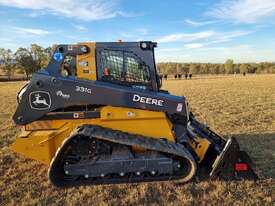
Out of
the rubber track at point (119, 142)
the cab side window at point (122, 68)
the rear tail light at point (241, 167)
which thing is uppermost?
the cab side window at point (122, 68)

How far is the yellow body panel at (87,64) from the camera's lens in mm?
6805

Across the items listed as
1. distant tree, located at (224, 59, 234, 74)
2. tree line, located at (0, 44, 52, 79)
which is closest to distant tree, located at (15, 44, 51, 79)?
tree line, located at (0, 44, 52, 79)

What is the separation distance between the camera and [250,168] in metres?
6.55

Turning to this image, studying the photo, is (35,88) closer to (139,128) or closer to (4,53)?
(139,128)

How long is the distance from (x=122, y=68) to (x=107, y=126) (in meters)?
1.14

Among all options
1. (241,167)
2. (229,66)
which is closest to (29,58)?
(229,66)

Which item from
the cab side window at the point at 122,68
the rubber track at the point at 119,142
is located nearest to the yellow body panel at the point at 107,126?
the rubber track at the point at 119,142

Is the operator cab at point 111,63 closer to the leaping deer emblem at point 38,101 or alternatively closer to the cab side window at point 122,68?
the cab side window at point 122,68

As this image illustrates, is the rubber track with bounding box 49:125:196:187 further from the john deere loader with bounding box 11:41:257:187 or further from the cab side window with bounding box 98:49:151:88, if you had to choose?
the cab side window with bounding box 98:49:151:88

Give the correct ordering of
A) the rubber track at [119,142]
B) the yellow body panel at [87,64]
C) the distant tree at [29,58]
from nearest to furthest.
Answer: the rubber track at [119,142]
the yellow body panel at [87,64]
the distant tree at [29,58]

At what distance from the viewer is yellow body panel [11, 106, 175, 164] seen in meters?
6.66

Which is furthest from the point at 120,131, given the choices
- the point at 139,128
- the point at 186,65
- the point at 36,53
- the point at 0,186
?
the point at 186,65

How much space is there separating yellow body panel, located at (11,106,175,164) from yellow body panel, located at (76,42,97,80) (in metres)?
0.70

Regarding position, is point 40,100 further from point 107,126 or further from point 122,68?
point 122,68
